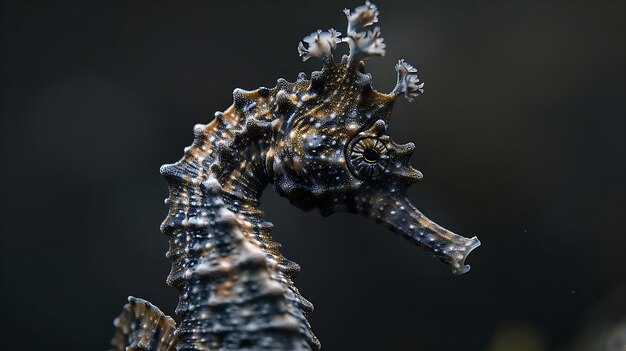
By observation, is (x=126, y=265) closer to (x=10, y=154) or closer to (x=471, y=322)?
(x=10, y=154)

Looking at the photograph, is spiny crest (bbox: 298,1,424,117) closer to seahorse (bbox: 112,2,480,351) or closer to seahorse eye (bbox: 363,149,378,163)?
seahorse (bbox: 112,2,480,351)

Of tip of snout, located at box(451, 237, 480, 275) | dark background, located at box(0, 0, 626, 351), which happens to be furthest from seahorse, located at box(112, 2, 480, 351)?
dark background, located at box(0, 0, 626, 351)

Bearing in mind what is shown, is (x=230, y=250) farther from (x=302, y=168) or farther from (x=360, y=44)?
(x=360, y=44)

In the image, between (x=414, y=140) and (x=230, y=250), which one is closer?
(x=230, y=250)

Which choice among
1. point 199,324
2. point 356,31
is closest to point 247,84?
point 356,31

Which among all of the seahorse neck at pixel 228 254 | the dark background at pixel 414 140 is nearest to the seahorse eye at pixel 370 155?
the seahorse neck at pixel 228 254

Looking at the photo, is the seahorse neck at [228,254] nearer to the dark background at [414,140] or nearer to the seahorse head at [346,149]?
the seahorse head at [346,149]

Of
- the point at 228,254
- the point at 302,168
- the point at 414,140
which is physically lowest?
the point at 228,254

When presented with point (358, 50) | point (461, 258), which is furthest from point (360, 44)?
point (461, 258)
